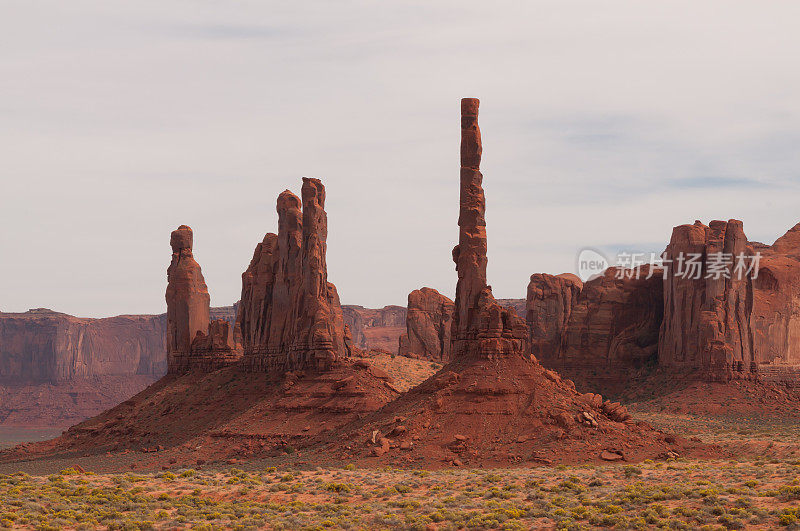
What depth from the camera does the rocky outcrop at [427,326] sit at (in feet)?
418

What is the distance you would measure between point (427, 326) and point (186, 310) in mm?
34269

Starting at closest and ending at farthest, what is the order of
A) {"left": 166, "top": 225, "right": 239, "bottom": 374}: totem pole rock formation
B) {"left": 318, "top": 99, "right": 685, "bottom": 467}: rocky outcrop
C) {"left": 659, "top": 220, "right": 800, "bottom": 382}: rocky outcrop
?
{"left": 318, "top": 99, "right": 685, "bottom": 467}: rocky outcrop < {"left": 659, "top": 220, "right": 800, "bottom": 382}: rocky outcrop < {"left": 166, "top": 225, "right": 239, "bottom": 374}: totem pole rock formation

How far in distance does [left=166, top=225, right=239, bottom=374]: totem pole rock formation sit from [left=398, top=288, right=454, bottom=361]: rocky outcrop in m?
29.2

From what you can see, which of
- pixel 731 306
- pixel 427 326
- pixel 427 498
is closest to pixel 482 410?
pixel 427 498

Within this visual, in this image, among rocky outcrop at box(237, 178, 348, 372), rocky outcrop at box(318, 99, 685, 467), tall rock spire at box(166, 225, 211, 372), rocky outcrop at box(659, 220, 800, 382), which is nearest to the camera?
rocky outcrop at box(318, 99, 685, 467)

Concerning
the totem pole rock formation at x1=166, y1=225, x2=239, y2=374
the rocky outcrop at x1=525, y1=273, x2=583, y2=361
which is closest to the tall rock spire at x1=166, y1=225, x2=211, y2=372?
the totem pole rock formation at x1=166, y1=225, x2=239, y2=374

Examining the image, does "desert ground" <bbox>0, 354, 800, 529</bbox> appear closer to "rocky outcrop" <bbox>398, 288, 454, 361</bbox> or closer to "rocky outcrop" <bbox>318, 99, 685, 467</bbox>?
"rocky outcrop" <bbox>318, 99, 685, 467</bbox>

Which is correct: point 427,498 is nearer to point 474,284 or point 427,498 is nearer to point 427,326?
point 474,284

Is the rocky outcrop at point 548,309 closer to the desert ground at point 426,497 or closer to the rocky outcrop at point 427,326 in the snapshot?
the rocky outcrop at point 427,326

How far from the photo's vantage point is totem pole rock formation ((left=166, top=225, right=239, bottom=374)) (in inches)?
4006

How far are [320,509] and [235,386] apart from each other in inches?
1758

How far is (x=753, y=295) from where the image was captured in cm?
10069

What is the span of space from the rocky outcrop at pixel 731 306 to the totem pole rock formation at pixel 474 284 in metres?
41.1

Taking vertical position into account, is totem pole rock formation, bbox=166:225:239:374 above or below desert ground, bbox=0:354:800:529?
above
